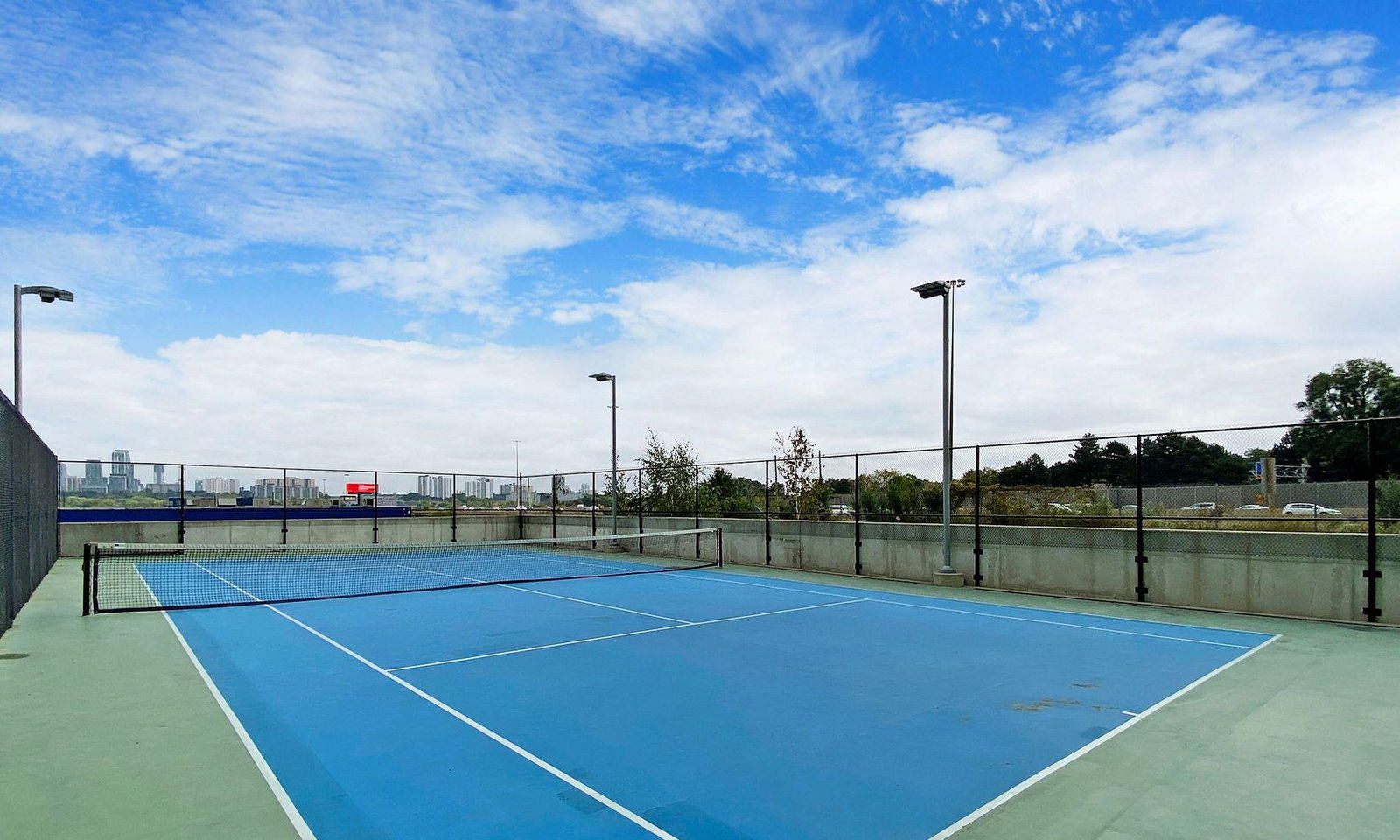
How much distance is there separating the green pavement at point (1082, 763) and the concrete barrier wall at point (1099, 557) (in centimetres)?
319

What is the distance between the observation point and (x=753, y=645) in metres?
9.77

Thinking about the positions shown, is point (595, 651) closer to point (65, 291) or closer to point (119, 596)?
point (119, 596)

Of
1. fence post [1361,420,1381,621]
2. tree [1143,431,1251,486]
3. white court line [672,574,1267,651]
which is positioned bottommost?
white court line [672,574,1267,651]

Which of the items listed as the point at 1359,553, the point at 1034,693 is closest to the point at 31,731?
the point at 1034,693

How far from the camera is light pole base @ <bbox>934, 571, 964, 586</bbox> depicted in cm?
→ 1606

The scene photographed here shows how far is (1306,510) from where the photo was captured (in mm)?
12875

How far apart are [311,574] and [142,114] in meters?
10.8

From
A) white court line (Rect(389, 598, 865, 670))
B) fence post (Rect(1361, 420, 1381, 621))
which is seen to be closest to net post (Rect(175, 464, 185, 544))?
white court line (Rect(389, 598, 865, 670))

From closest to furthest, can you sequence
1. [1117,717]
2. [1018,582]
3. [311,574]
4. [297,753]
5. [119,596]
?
[297,753] → [1117,717] → [119,596] → [1018,582] → [311,574]

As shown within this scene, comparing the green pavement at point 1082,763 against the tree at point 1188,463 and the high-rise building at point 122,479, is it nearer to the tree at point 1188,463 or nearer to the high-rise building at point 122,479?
the tree at point 1188,463

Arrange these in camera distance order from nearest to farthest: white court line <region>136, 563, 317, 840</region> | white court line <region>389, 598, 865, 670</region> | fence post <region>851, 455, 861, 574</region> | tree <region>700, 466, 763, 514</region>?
white court line <region>136, 563, 317, 840</region> < white court line <region>389, 598, 865, 670</region> < fence post <region>851, 455, 861, 574</region> < tree <region>700, 466, 763, 514</region>

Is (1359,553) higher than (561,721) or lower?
higher

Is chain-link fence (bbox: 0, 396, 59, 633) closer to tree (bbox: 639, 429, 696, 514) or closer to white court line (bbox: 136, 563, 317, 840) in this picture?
white court line (bbox: 136, 563, 317, 840)

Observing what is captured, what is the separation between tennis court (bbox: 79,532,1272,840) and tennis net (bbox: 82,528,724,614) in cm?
109
